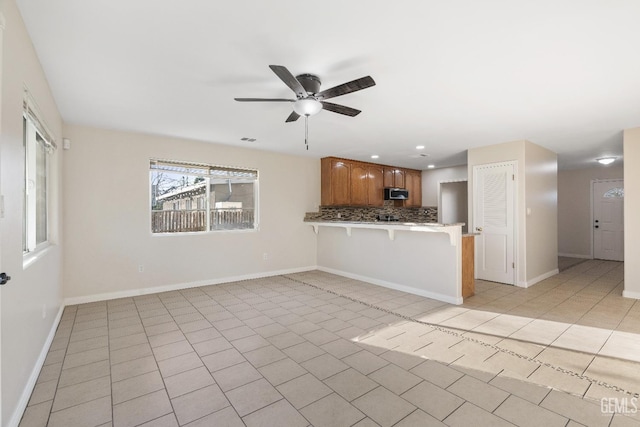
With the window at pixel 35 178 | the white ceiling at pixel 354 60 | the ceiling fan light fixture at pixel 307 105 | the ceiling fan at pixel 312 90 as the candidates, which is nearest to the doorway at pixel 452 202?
the white ceiling at pixel 354 60

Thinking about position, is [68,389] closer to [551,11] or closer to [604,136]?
[551,11]

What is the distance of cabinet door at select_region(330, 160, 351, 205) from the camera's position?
6.34 meters

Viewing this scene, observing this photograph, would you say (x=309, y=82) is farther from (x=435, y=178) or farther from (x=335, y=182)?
(x=435, y=178)

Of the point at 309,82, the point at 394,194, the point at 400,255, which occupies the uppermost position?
the point at 309,82

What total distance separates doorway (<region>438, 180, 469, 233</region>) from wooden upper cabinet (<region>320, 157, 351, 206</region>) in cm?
283

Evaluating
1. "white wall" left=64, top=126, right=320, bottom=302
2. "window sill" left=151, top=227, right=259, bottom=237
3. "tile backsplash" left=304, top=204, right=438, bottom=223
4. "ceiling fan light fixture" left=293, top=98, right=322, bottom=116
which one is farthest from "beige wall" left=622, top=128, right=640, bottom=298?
"window sill" left=151, top=227, right=259, bottom=237

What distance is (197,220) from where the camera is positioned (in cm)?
512

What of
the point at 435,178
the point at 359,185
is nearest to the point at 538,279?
the point at 435,178

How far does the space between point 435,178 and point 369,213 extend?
2058 mm

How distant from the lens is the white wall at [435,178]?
7.40 metres

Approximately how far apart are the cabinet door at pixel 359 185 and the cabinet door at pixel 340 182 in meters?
0.11

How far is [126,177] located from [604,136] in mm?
7039

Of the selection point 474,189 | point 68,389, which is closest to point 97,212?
point 68,389

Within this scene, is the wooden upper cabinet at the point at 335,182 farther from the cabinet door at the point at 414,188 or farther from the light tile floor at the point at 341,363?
the light tile floor at the point at 341,363
